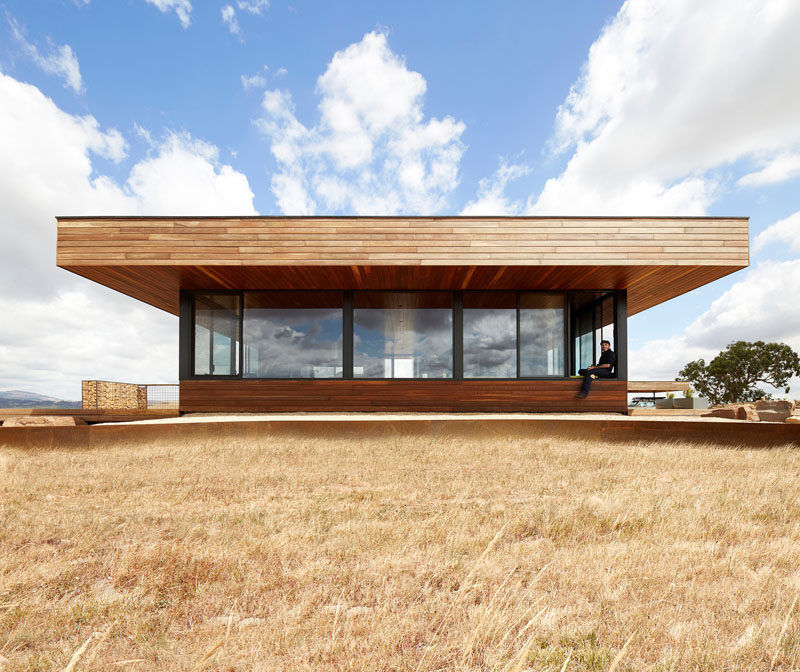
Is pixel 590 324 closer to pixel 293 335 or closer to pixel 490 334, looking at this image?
pixel 490 334

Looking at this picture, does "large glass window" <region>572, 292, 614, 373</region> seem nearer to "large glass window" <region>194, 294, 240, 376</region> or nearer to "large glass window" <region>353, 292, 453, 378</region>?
"large glass window" <region>353, 292, 453, 378</region>

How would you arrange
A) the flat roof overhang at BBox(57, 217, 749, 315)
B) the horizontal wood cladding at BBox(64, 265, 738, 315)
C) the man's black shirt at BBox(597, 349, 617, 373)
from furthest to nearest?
the man's black shirt at BBox(597, 349, 617, 373)
the horizontal wood cladding at BBox(64, 265, 738, 315)
the flat roof overhang at BBox(57, 217, 749, 315)

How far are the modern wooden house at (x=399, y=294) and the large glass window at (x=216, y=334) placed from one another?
0.03m

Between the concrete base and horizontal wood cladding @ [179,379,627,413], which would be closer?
the concrete base

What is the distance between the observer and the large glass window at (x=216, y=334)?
33.2 ft

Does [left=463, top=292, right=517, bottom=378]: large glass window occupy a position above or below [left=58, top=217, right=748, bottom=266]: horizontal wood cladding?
below

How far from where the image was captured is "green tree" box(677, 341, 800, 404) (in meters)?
23.3

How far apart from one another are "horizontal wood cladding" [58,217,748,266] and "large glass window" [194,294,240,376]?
6.57ft

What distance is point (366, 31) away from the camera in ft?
31.1

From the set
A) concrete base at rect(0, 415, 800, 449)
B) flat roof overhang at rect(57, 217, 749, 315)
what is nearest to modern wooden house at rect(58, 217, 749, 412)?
flat roof overhang at rect(57, 217, 749, 315)

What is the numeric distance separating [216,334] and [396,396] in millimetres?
4379

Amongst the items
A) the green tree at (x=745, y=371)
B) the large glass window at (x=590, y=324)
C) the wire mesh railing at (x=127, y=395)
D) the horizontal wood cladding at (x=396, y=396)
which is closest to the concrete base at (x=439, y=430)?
the horizontal wood cladding at (x=396, y=396)

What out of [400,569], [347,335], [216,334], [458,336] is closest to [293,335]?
[347,335]

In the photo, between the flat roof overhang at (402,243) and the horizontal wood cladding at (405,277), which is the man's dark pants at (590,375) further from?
the flat roof overhang at (402,243)
